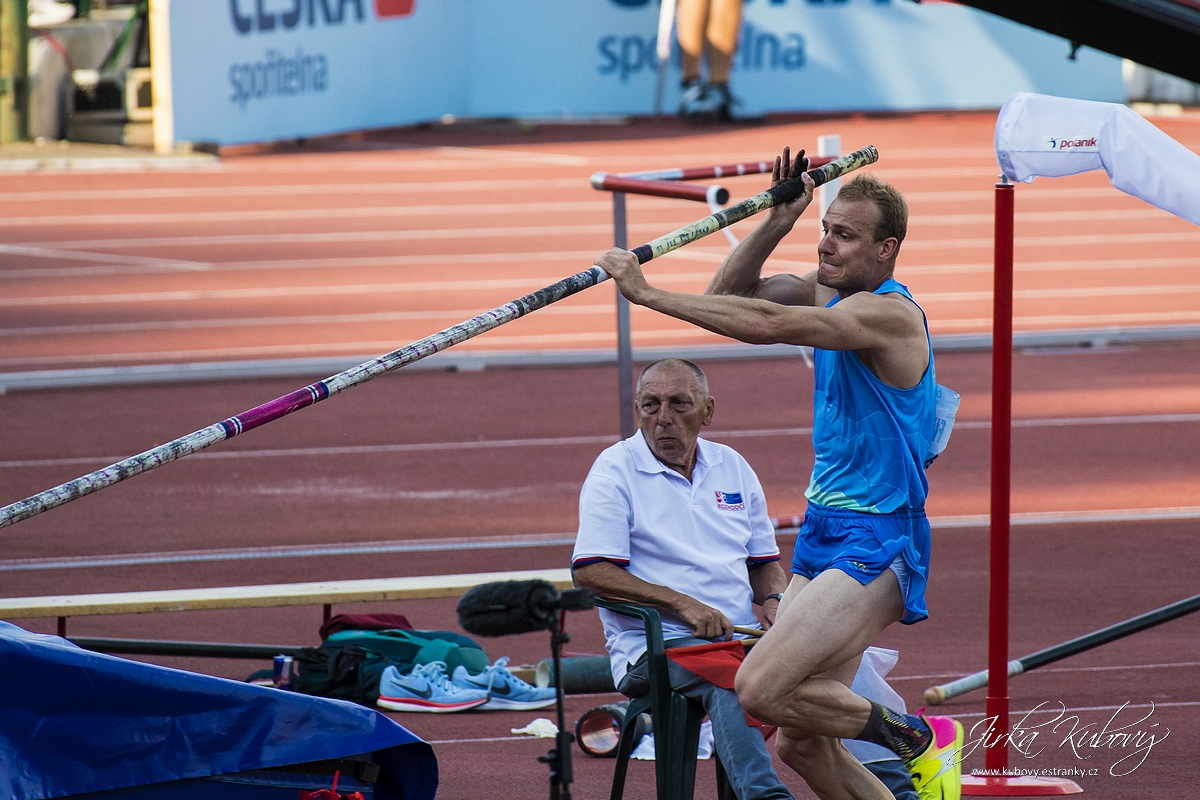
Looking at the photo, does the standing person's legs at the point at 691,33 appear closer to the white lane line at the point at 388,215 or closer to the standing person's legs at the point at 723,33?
the standing person's legs at the point at 723,33

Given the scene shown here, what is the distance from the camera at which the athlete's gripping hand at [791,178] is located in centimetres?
436

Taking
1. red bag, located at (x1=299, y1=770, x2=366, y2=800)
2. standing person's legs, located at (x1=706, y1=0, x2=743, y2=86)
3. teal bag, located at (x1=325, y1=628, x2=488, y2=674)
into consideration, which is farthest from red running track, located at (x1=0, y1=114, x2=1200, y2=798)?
standing person's legs, located at (x1=706, y1=0, x2=743, y2=86)

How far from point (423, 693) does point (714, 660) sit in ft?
5.86

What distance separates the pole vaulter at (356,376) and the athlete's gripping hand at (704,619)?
0.91m

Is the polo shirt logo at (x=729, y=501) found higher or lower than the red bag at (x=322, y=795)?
higher

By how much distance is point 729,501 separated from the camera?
15.0 feet

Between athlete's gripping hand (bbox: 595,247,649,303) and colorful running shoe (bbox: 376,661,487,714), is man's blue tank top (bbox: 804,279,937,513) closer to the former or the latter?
athlete's gripping hand (bbox: 595,247,649,303)

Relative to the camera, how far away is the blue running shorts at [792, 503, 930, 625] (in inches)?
154

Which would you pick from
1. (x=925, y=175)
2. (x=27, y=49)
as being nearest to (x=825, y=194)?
(x=925, y=175)

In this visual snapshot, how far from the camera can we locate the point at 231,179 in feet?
64.7

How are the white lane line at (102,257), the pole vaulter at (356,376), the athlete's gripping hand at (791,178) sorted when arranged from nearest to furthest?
the pole vaulter at (356,376)
the athlete's gripping hand at (791,178)
the white lane line at (102,257)

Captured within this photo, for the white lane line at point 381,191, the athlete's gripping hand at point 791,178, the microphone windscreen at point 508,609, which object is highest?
the athlete's gripping hand at point 791,178

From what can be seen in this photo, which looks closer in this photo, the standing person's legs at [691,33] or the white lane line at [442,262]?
the white lane line at [442,262]

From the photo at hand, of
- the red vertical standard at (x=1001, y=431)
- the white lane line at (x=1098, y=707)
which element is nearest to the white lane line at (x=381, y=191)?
the white lane line at (x=1098, y=707)
